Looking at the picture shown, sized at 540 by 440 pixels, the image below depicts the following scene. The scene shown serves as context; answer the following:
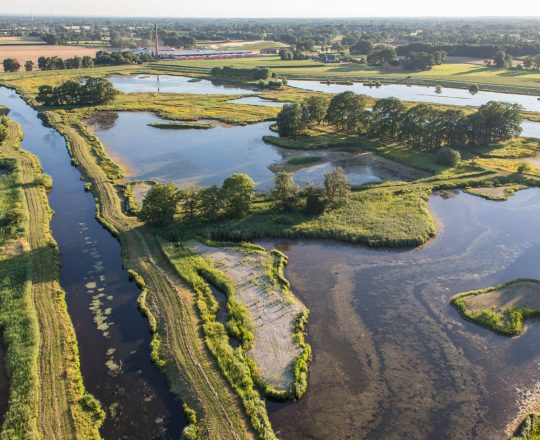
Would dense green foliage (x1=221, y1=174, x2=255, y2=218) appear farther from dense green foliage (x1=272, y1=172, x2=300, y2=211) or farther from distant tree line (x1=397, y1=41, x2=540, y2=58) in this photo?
distant tree line (x1=397, y1=41, x2=540, y2=58)

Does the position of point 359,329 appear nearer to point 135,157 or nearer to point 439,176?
point 439,176

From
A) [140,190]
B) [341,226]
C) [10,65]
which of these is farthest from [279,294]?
[10,65]

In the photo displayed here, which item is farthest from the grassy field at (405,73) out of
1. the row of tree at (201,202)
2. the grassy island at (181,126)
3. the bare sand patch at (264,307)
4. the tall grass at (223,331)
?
the tall grass at (223,331)

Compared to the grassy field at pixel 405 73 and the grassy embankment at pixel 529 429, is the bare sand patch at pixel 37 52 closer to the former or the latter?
the grassy field at pixel 405 73

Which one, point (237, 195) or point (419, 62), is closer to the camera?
point (237, 195)

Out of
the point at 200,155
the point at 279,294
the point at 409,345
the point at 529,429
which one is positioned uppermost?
the point at 200,155

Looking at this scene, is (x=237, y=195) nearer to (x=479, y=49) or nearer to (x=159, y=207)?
(x=159, y=207)

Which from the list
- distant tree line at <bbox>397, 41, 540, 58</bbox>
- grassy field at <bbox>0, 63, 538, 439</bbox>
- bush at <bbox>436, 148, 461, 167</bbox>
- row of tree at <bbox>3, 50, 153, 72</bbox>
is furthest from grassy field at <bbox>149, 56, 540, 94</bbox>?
bush at <bbox>436, 148, 461, 167</bbox>
